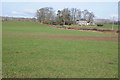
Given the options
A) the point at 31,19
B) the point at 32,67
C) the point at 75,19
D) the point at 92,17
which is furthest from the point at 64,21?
the point at 32,67

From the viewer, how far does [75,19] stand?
10750 cm

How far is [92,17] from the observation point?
111 m

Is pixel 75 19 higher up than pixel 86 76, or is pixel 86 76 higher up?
pixel 75 19

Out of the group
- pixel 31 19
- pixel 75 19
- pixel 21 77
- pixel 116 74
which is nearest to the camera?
pixel 21 77

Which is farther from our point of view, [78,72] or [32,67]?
[32,67]

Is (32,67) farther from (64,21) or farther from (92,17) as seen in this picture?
(92,17)

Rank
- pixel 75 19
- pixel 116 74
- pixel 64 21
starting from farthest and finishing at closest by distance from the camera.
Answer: pixel 75 19 → pixel 64 21 → pixel 116 74

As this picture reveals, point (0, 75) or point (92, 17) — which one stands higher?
point (92, 17)

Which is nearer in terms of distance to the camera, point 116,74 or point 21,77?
point 21,77

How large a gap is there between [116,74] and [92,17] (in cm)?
10605

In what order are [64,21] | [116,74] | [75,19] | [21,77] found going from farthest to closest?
[75,19], [64,21], [116,74], [21,77]

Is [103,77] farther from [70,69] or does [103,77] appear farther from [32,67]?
[32,67]

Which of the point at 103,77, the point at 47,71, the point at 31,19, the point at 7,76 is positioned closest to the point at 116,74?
the point at 103,77

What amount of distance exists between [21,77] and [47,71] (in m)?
1.24
